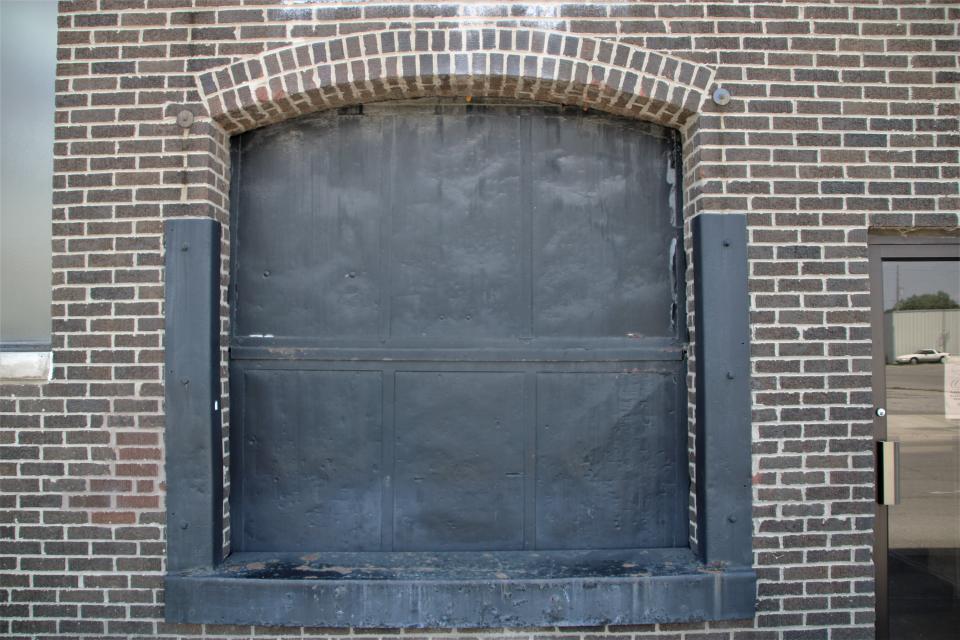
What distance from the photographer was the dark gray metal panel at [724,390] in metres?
3.86

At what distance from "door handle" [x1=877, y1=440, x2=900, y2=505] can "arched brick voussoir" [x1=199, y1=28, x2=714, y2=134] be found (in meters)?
2.18

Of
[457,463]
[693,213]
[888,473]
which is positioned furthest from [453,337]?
[888,473]

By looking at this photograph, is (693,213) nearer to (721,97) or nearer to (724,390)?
(721,97)

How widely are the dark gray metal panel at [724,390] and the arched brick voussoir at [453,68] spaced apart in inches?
31.3

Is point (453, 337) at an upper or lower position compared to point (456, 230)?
lower

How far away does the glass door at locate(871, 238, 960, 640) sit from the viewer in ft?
13.2

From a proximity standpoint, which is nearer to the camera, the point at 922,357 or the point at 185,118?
the point at 185,118

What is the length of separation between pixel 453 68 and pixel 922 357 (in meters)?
3.15

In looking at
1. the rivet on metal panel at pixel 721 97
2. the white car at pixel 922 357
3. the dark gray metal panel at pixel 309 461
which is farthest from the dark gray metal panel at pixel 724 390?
the dark gray metal panel at pixel 309 461

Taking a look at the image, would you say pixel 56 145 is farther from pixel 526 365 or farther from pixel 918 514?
pixel 918 514

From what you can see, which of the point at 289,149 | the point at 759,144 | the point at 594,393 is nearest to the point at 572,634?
the point at 594,393

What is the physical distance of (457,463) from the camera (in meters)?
4.12

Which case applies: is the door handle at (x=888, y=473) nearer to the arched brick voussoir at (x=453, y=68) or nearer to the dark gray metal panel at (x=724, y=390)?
the dark gray metal panel at (x=724, y=390)

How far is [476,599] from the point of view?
375 centimetres
